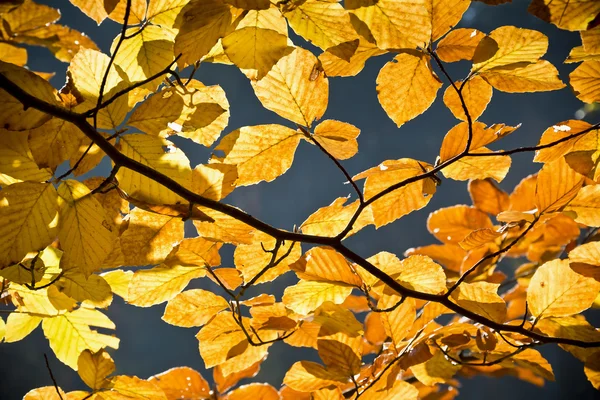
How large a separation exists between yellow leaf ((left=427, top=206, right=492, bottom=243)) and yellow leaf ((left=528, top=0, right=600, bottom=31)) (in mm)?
454

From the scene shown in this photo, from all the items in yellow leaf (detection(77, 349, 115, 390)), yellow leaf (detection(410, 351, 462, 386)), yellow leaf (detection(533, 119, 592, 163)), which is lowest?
yellow leaf (detection(410, 351, 462, 386))

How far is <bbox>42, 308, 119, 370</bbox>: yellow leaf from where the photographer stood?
1.69 feet

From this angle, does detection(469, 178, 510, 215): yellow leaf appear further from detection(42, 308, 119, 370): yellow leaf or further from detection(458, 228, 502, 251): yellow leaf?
detection(42, 308, 119, 370): yellow leaf

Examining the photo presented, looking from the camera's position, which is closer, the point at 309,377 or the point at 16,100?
the point at 16,100

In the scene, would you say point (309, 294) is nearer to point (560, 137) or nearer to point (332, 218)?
point (332, 218)

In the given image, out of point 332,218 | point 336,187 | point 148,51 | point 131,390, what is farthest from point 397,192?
point 336,187

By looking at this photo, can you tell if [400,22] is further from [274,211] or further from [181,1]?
[274,211]

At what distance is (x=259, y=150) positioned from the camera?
1.27ft

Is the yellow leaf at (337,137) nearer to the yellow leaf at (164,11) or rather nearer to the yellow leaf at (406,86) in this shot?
the yellow leaf at (406,86)

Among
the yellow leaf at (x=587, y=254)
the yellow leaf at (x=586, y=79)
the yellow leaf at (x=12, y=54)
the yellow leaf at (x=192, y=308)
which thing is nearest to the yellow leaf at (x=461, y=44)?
the yellow leaf at (x=586, y=79)

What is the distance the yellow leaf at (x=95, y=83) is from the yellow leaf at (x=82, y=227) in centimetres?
7

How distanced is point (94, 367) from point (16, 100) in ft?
1.07

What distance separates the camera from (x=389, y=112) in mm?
394

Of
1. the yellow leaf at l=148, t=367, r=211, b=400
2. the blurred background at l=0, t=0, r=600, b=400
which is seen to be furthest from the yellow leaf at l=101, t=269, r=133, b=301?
the blurred background at l=0, t=0, r=600, b=400
